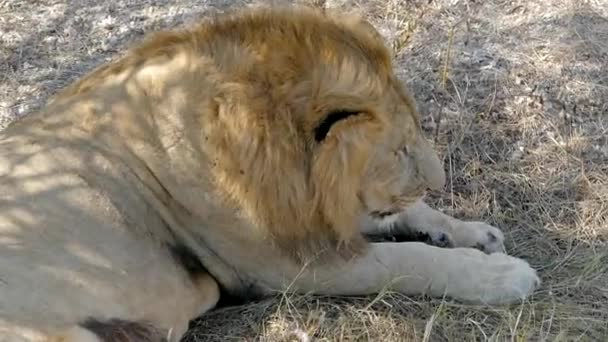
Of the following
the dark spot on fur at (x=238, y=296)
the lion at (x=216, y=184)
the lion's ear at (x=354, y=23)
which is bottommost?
the dark spot on fur at (x=238, y=296)

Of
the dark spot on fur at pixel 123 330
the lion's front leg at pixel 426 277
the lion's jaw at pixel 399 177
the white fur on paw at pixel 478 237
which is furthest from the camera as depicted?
the white fur on paw at pixel 478 237

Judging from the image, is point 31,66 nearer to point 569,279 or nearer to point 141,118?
point 141,118

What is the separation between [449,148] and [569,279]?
710 millimetres

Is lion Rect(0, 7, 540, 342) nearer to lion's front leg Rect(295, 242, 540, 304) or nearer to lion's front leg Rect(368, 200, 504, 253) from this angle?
lion's front leg Rect(295, 242, 540, 304)

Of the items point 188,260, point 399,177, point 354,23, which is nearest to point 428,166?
point 399,177

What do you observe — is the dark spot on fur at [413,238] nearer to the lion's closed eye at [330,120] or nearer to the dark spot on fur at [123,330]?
the lion's closed eye at [330,120]

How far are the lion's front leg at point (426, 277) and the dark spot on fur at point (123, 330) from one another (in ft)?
1.41

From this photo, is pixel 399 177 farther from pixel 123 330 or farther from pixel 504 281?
pixel 123 330

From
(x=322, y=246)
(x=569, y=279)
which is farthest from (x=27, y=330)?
(x=569, y=279)

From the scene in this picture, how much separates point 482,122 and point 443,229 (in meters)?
0.61

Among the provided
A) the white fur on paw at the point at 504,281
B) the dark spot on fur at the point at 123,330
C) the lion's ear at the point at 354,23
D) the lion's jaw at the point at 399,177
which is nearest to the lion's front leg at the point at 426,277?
the white fur on paw at the point at 504,281

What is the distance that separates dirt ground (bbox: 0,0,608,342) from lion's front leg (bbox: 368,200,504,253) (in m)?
0.09

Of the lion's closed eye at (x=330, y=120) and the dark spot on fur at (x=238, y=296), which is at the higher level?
the lion's closed eye at (x=330, y=120)

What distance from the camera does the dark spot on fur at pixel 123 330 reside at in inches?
93.2
